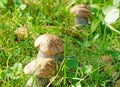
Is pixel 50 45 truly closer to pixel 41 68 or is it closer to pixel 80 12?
pixel 41 68

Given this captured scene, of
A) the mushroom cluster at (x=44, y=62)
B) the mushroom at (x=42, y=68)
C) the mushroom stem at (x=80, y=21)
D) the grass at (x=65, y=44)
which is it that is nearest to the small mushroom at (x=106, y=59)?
the grass at (x=65, y=44)

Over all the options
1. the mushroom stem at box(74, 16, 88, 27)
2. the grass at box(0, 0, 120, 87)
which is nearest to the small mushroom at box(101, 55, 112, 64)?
the grass at box(0, 0, 120, 87)

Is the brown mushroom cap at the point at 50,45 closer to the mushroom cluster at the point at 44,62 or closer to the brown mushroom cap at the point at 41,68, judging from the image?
the mushroom cluster at the point at 44,62

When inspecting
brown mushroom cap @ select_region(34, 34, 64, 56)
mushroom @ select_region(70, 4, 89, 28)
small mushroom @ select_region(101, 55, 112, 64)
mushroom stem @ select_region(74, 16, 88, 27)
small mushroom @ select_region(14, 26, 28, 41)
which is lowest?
small mushroom @ select_region(101, 55, 112, 64)

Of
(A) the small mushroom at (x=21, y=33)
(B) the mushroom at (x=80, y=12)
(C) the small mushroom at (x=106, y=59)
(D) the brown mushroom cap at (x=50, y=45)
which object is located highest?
(B) the mushroom at (x=80, y=12)

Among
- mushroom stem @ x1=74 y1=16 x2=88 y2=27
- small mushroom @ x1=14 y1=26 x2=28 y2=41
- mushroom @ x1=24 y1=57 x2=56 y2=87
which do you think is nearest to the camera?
mushroom @ x1=24 y1=57 x2=56 y2=87

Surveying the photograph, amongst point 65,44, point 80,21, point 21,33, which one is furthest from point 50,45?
point 80,21

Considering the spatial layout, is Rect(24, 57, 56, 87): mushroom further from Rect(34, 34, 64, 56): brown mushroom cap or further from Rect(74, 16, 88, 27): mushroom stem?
Rect(74, 16, 88, 27): mushroom stem
